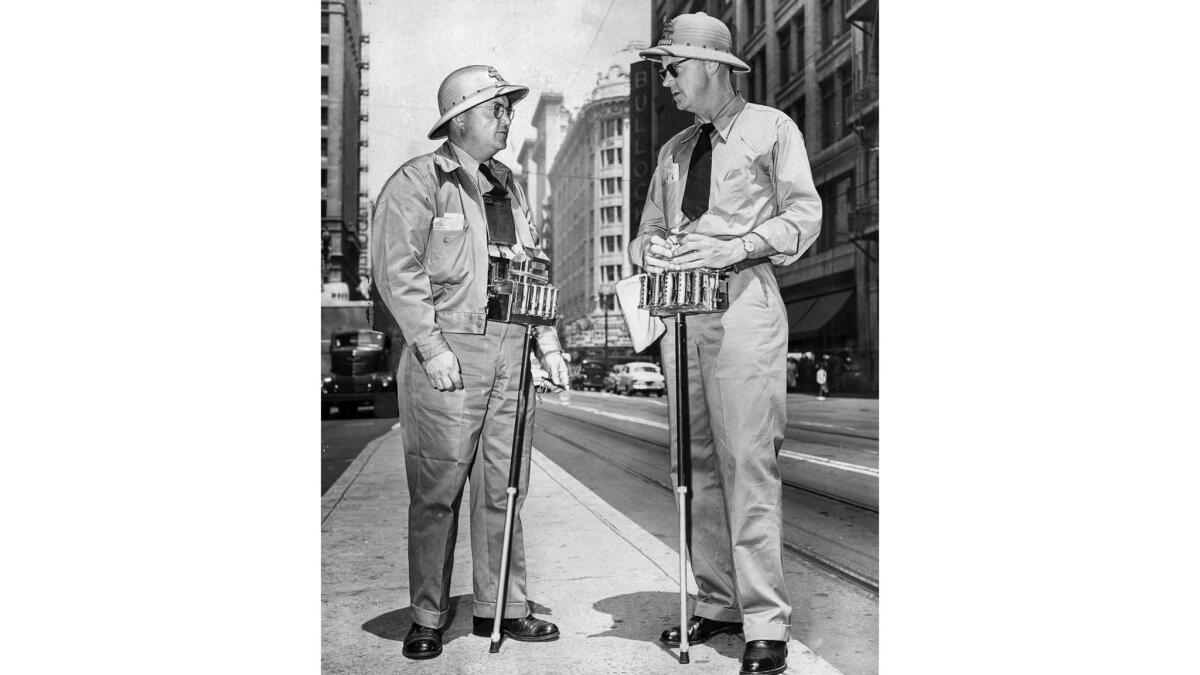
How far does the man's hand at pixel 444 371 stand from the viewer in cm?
290

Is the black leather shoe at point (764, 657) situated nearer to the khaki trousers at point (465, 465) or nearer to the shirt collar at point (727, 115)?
the khaki trousers at point (465, 465)

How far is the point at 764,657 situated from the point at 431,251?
5.00 feet

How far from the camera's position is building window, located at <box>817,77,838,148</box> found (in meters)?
3.38

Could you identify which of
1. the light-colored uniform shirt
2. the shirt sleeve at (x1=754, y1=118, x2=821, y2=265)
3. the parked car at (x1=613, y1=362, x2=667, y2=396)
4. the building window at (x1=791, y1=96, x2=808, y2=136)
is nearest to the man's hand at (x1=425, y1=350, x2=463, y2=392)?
the parked car at (x1=613, y1=362, x2=667, y2=396)

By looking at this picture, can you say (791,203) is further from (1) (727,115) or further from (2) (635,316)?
(2) (635,316)

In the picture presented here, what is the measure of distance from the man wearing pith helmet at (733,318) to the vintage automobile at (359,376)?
0.87m

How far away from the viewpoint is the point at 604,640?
9.90 ft

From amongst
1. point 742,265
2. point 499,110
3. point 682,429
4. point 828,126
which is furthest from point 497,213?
point 828,126

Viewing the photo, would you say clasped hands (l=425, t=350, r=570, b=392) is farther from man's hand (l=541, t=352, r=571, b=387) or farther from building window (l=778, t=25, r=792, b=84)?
building window (l=778, t=25, r=792, b=84)

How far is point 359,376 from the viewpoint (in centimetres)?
346

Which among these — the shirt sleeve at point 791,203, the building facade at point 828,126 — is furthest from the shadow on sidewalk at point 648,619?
the shirt sleeve at point 791,203
